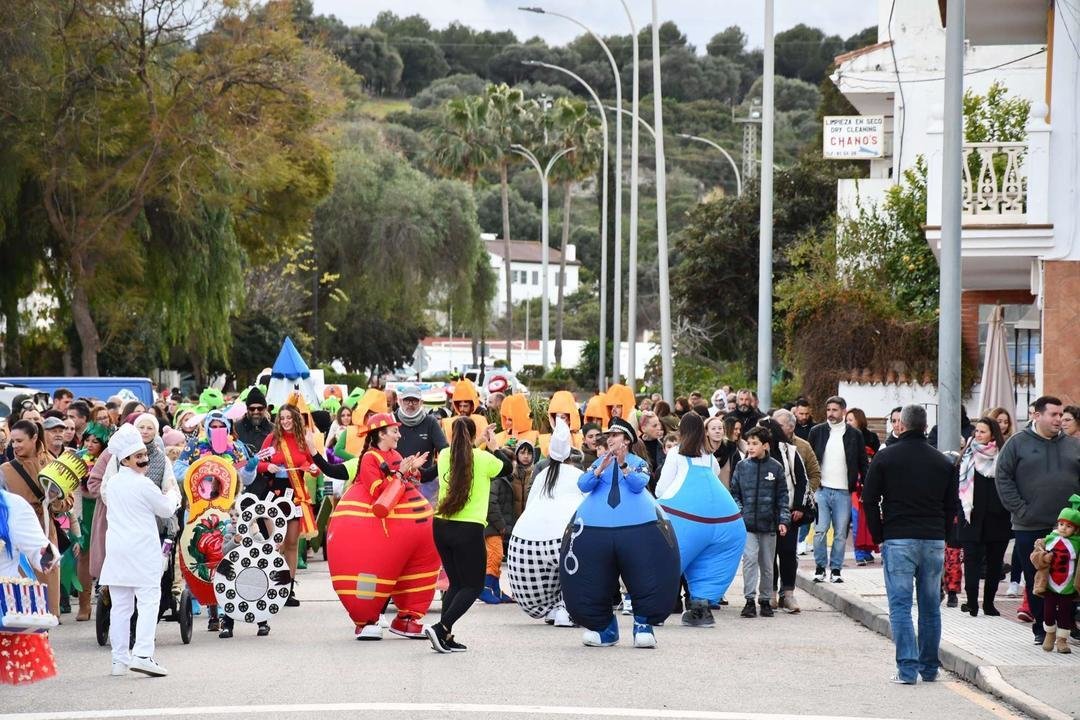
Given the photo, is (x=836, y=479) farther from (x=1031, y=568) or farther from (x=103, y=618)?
(x=103, y=618)

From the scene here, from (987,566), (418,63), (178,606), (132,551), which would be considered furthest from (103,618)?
(418,63)

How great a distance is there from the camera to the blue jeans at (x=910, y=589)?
10836 mm

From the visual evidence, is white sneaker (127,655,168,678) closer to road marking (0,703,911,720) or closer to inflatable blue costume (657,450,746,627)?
road marking (0,703,911,720)

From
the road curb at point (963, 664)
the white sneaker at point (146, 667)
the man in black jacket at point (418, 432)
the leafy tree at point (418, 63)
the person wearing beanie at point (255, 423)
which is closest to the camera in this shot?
the road curb at point (963, 664)

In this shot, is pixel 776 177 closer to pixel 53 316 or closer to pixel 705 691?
pixel 53 316

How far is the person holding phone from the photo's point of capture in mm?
8930

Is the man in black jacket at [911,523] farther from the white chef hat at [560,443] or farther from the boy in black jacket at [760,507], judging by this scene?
the boy in black jacket at [760,507]

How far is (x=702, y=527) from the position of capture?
13594mm

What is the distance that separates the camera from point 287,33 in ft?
126

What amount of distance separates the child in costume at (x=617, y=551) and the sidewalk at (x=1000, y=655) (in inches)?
Result: 80.4

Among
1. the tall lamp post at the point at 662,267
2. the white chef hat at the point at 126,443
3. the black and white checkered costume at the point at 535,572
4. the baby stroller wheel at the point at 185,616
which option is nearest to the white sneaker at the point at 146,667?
the white chef hat at the point at 126,443

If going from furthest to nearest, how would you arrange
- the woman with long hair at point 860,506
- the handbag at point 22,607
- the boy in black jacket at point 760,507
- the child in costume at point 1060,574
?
the woman with long hair at point 860,506
the boy in black jacket at point 760,507
the child in costume at point 1060,574
the handbag at point 22,607

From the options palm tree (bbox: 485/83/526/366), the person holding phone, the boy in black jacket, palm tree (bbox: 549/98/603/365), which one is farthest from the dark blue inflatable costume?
palm tree (bbox: 485/83/526/366)

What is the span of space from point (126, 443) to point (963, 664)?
18.6 feet
